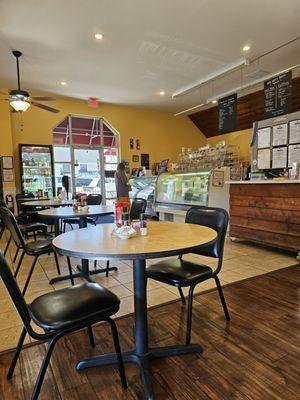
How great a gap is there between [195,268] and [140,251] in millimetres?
794

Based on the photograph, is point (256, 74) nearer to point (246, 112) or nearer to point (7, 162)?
point (246, 112)

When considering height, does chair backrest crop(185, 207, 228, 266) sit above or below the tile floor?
above

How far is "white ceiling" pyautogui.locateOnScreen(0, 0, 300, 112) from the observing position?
3.62m

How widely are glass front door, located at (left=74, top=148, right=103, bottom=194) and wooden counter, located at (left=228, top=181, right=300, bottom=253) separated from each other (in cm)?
498

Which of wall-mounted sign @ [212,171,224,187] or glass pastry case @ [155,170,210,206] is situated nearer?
wall-mounted sign @ [212,171,224,187]

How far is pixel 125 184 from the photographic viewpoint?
6.33 m

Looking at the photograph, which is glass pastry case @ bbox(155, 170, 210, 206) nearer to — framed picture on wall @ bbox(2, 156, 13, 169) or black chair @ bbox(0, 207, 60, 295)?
black chair @ bbox(0, 207, 60, 295)

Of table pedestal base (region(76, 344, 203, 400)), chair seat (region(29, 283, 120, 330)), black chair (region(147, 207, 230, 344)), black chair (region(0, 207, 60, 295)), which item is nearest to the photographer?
chair seat (region(29, 283, 120, 330))

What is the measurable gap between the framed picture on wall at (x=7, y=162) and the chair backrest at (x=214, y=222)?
19.2ft

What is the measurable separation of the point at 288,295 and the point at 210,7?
3.72 metres

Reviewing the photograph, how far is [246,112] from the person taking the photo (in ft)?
24.5

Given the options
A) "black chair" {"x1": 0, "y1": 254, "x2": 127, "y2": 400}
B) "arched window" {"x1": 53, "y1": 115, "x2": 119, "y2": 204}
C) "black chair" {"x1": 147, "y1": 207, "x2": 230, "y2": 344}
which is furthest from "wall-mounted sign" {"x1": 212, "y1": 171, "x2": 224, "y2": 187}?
"arched window" {"x1": 53, "y1": 115, "x2": 119, "y2": 204}

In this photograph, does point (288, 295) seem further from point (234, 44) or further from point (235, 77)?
point (235, 77)

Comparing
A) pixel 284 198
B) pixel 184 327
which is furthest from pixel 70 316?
pixel 284 198
